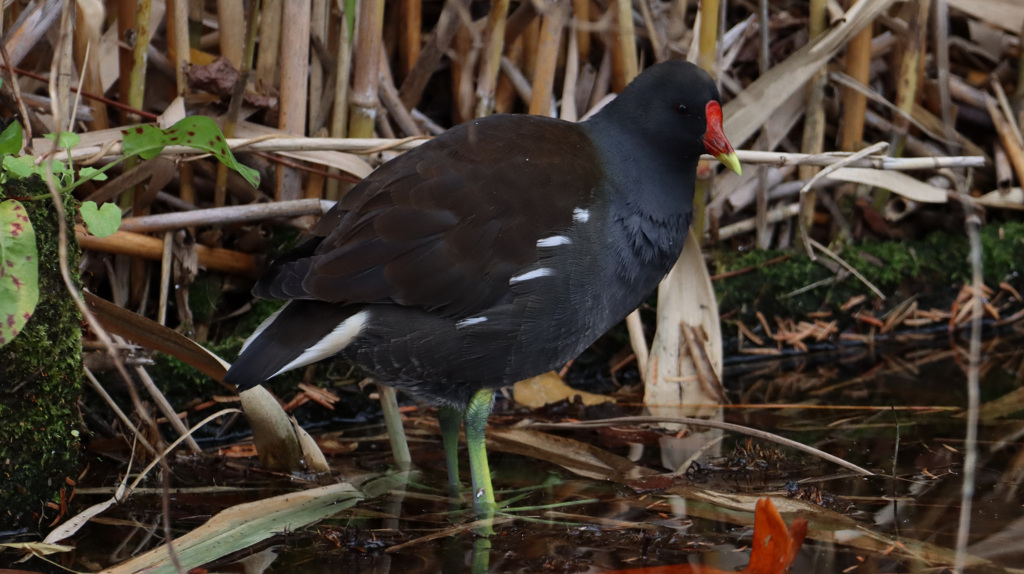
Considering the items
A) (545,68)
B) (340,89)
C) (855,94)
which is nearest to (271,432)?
(340,89)

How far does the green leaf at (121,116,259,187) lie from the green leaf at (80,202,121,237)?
17cm

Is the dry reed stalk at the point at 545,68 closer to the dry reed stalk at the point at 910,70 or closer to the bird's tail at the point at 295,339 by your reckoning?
the bird's tail at the point at 295,339

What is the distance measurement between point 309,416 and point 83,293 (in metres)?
0.89

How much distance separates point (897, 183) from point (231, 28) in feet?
6.97

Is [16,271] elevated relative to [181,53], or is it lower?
lower

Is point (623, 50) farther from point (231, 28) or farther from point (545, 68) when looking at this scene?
point (231, 28)

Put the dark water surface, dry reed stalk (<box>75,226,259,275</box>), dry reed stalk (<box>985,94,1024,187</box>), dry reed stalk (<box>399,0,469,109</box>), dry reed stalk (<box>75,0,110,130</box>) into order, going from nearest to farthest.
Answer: the dark water surface → dry reed stalk (<box>75,0,110,130</box>) → dry reed stalk (<box>75,226,259,275</box>) → dry reed stalk (<box>399,0,469,109</box>) → dry reed stalk (<box>985,94,1024,187</box>)

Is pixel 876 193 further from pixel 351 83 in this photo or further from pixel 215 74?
pixel 215 74

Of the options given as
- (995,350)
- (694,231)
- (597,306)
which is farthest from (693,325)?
(995,350)

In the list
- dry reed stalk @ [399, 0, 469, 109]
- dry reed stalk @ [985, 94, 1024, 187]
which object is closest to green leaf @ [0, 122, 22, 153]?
dry reed stalk @ [399, 0, 469, 109]

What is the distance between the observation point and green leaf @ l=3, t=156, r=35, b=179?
1.93 metres

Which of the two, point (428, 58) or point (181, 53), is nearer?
point (181, 53)

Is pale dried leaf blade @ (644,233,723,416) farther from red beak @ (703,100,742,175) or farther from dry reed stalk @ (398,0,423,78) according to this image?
dry reed stalk @ (398,0,423,78)

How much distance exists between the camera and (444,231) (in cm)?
214
